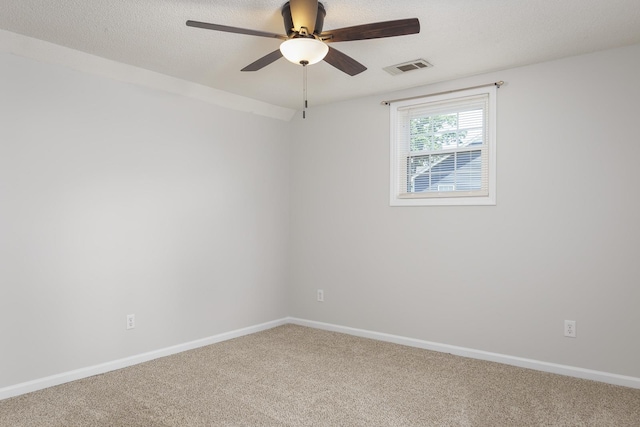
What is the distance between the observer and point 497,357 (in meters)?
3.49

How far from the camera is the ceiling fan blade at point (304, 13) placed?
7.47 ft

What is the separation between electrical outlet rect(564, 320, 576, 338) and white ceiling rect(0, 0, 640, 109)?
1986mm

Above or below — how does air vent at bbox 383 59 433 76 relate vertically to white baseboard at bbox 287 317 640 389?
above

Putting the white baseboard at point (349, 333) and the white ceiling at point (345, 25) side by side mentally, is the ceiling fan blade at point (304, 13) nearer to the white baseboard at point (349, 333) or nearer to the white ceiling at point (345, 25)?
the white ceiling at point (345, 25)

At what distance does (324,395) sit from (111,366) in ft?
5.56

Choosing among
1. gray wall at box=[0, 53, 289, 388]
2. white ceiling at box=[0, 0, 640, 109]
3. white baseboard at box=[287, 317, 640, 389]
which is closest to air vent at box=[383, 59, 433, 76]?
white ceiling at box=[0, 0, 640, 109]

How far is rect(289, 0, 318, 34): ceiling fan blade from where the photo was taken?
2.28 m

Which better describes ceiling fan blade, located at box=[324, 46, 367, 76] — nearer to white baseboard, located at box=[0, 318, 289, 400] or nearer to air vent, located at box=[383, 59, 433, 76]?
air vent, located at box=[383, 59, 433, 76]

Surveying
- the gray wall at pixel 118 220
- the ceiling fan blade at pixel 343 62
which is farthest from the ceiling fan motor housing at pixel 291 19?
the gray wall at pixel 118 220

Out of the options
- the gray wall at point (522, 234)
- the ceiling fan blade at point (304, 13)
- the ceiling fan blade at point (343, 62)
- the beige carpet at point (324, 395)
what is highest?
the ceiling fan blade at point (304, 13)

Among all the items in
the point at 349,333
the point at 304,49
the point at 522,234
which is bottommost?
the point at 349,333

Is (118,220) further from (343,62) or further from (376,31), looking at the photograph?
(376,31)

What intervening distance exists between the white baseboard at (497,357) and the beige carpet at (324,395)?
77mm

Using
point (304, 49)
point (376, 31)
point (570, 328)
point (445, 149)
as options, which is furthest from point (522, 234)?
point (304, 49)
